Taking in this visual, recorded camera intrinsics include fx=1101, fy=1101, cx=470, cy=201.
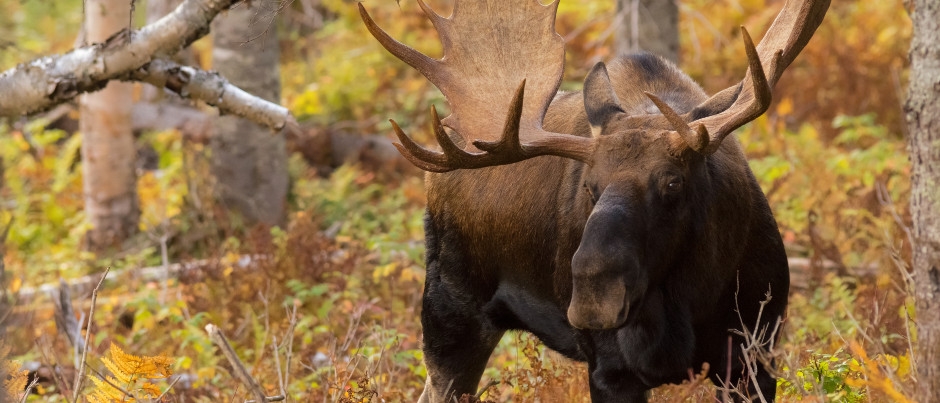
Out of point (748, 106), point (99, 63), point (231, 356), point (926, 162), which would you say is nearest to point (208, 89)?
point (99, 63)

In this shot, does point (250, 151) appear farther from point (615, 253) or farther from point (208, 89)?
point (615, 253)

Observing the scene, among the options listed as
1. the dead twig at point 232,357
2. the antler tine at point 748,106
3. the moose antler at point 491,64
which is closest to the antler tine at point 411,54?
the moose antler at point 491,64

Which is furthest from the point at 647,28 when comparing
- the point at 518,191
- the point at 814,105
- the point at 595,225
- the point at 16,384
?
the point at 16,384

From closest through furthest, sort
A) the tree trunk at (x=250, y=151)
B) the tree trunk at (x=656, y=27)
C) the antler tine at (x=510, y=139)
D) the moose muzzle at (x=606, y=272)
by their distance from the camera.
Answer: the moose muzzle at (x=606, y=272)
the antler tine at (x=510, y=139)
the tree trunk at (x=656, y=27)
the tree trunk at (x=250, y=151)

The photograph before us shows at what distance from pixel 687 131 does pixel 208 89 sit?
254 cm

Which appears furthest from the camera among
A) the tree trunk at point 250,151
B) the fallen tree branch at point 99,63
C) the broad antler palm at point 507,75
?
the tree trunk at point 250,151

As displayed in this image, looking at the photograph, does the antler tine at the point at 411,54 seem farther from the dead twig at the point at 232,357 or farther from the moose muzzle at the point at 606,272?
the dead twig at the point at 232,357

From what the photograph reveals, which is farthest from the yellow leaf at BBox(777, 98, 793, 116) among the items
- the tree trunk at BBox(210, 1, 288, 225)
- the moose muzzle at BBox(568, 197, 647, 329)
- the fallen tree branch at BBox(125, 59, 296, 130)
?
the moose muzzle at BBox(568, 197, 647, 329)

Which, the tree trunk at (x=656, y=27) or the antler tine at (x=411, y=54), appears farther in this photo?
the tree trunk at (x=656, y=27)

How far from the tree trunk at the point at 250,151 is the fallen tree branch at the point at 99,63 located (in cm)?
457

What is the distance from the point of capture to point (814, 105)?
1199 cm

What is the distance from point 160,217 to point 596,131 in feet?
21.0

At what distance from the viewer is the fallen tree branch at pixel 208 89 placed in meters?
5.41

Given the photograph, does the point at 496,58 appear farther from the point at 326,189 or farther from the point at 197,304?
the point at 326,189
